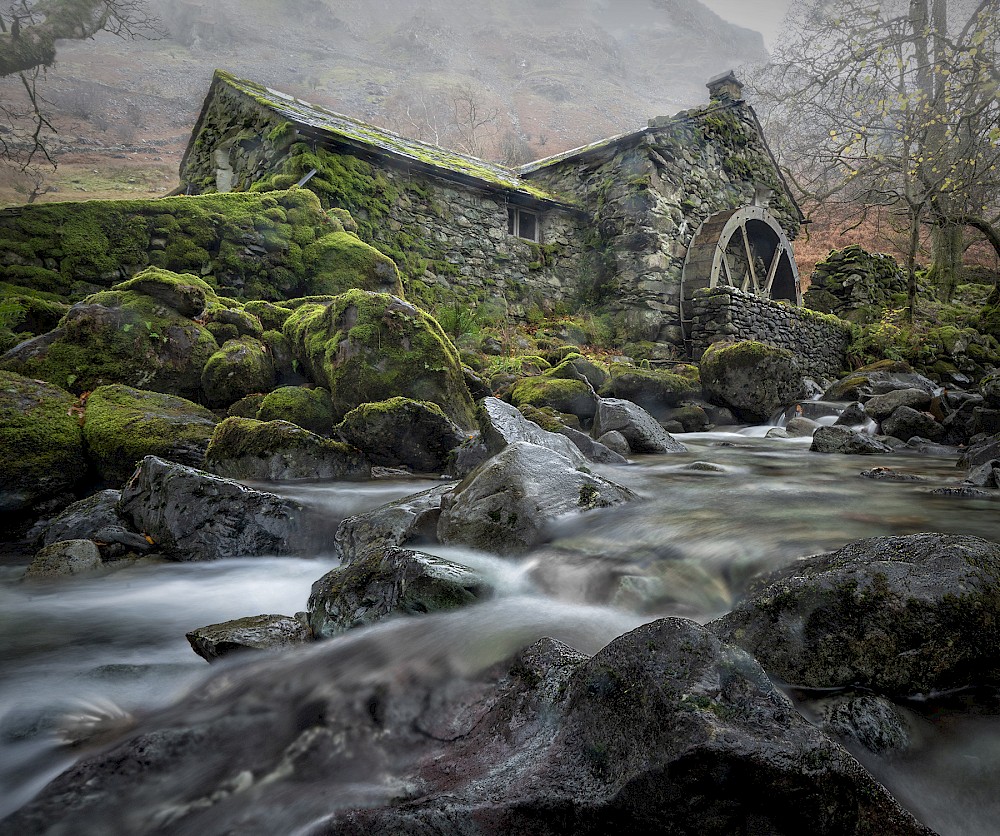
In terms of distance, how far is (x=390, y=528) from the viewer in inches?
126

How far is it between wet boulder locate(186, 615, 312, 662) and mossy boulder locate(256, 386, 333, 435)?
3.35 meters

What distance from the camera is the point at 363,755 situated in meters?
1.50

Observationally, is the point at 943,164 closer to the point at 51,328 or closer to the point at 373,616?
the point at 373,616

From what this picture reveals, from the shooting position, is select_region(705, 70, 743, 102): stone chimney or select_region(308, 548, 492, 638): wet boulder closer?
select_region(308, 548, 492, 638): wet boulder

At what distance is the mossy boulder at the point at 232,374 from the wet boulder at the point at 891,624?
17.7ft

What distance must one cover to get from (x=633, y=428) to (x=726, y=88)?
15.2 metres

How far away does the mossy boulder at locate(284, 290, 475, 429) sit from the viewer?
5.55 metres

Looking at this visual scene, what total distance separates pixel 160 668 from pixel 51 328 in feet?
18.4

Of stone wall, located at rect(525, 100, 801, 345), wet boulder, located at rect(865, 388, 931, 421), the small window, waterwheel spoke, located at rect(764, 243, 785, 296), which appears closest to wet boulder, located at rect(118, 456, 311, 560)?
wet boulder, located at rect(865, 388, 931, 421)

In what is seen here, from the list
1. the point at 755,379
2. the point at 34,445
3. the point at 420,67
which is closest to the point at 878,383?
the point at 755,379

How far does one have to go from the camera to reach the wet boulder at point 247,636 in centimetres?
211

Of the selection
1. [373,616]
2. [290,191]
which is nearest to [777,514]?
[373,616]

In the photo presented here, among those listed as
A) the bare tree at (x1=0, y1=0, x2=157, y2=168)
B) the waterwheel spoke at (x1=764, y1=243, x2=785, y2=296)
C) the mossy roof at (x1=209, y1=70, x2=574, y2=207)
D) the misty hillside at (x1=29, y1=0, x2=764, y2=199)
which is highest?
the misty hillside at (x1=29, y1=0, x2=764, y2=199)

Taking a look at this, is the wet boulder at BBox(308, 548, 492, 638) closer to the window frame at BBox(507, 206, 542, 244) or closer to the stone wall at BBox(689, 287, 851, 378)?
the stone wall at BBox(689, 287, 851, 378)
